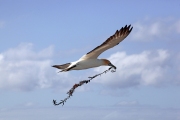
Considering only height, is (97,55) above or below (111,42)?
below

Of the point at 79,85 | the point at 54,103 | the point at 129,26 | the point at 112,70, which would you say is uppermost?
the point at 129,26

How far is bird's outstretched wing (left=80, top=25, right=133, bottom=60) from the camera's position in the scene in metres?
13.7

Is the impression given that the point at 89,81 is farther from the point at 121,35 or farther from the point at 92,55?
the point at 121,35

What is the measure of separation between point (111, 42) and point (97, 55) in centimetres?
122

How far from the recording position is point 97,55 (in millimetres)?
13867

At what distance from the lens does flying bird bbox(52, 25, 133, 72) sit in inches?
505

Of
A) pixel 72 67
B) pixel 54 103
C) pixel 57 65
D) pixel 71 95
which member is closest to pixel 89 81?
pixel 71 95

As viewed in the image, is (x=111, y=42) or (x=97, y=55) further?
(x=111, y=42)

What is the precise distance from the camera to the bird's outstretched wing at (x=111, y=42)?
13656 millimetres

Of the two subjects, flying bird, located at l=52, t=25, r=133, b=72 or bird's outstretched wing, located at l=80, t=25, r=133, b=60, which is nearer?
flying bird, located at l=52, t=25, r=133, b=72

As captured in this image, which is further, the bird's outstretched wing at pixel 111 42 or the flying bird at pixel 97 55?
the bird's outstretched wing at pixel 111 42

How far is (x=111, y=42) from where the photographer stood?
47.8ft

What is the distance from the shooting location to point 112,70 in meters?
10.4

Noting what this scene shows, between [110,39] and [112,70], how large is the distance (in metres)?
4.42
